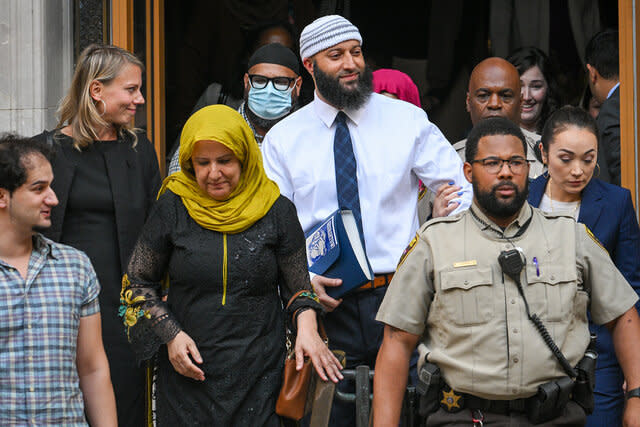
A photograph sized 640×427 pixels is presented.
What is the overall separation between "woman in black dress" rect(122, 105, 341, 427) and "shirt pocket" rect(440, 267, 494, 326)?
0.53m

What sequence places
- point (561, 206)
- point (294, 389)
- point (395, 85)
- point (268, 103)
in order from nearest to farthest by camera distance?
1. point (294, 389)
2. point (561, 206)
3. point (268, 103)
4. point (395, 85)

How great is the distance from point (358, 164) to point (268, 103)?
1.16m

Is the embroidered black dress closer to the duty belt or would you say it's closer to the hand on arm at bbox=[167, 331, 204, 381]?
the hand on arm at bbox=[167, 331, 204, 381]

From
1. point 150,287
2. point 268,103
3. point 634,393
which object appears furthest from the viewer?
point 268,103

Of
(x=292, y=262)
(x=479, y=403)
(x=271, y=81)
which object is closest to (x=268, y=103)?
(x=271, y=81)

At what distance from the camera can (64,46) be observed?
20.0 ft

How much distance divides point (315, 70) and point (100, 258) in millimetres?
1383

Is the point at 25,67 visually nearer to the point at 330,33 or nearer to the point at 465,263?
the point at 330,33

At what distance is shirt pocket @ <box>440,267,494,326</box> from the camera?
339 centimetres

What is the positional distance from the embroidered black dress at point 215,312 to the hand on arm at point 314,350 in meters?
0.08

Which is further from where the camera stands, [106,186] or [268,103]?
[268,103]

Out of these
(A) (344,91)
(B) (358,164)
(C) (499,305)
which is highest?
(A) (344,91)

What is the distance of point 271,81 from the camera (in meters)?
5.44

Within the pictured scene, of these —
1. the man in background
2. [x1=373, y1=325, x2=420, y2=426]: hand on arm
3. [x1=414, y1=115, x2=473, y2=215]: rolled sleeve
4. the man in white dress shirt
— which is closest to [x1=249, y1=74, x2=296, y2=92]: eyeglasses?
the man in white dress shirt
